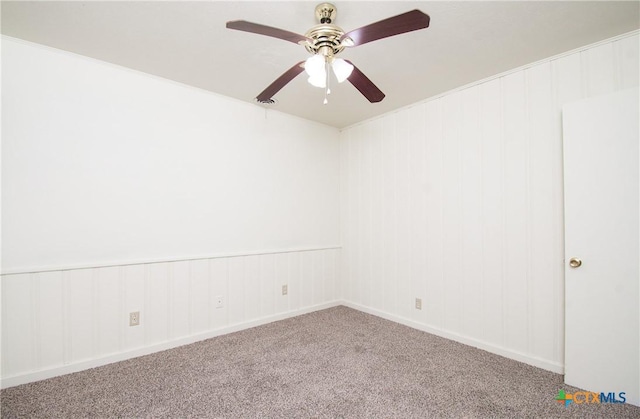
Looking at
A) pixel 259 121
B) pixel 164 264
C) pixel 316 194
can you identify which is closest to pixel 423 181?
pixel 316 194

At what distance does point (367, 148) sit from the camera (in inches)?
148

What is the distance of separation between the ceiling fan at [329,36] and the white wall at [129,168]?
137 cm

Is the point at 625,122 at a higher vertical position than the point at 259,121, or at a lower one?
lower

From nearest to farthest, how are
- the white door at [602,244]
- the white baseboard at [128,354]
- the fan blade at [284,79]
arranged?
the fan blade at [284,79], the white door at [602,244], the white baseboard at [128,354]

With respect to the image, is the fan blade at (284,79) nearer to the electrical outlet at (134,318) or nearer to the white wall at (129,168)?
the white wall at (129,168)

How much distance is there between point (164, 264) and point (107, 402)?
1054 millimetres

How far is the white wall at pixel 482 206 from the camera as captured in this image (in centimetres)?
229

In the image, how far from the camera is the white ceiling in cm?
177

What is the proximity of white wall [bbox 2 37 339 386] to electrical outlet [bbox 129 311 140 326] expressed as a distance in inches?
1.2

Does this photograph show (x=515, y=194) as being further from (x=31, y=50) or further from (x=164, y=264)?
(x=31, y=50)

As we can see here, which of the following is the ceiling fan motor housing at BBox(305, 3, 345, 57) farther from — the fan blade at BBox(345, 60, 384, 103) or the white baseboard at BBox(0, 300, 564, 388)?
the white baseboard at BBox(0, 300, 564, 388)

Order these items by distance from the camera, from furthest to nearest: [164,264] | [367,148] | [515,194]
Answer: [367,148]
[164,264]
[515,194]

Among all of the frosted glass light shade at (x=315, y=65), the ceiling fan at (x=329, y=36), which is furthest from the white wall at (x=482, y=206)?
the frosted glass light shade at (x=315, y=65)

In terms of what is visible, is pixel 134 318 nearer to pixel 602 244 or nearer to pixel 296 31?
pixel 296 31
